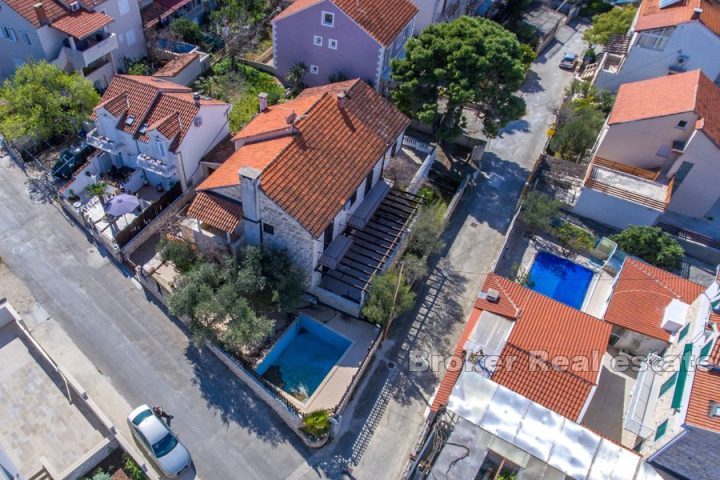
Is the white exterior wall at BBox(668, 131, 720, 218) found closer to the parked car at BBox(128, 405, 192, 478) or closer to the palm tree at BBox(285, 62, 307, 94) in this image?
the palm tree at BBox(285, 62, 307, 94)

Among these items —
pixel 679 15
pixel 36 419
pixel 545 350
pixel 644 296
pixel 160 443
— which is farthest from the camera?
pixel 679 15

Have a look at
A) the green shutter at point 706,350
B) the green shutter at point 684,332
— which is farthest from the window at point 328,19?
the green shutter at point 706,350

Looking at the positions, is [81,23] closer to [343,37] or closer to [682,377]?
[343,37]

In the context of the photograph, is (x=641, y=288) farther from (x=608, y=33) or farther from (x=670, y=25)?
(x=608, y=33)

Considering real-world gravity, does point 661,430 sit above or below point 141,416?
above

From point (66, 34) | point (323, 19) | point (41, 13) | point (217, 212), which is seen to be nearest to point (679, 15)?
point (323, 19)

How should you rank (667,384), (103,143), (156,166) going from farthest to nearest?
1. (103,143)
2. (156,166)
3. (667,384)
